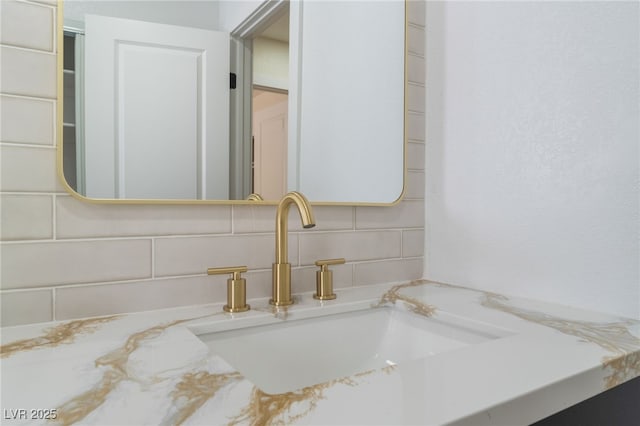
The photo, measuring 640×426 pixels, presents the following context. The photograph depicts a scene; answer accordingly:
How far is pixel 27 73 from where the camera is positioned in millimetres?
734

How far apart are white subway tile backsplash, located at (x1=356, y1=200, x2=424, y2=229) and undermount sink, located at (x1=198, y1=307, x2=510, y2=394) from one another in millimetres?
236

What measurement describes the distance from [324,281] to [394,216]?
31cm

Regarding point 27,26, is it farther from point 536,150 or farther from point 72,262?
point 536,150

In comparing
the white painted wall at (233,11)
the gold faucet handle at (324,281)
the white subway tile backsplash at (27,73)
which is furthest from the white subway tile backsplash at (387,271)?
the white subway tile backsplash at (27,73)

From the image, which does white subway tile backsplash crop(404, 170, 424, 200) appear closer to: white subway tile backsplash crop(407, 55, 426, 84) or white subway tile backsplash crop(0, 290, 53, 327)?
white subway tile backsplash crop(407, 55, 426, 84)

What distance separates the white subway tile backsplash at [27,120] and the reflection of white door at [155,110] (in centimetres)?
6

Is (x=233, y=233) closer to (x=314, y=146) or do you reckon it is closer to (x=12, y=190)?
(x=314, y=146)

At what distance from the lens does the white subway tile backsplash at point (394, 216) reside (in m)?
1.08

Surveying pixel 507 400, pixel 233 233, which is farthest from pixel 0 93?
pixel 507 400

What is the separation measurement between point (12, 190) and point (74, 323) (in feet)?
0.81

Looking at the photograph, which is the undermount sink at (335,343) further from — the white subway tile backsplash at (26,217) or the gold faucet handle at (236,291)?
the white subway tile backsplash at (26,217)

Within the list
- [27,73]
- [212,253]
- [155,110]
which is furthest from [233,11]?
[212,253]

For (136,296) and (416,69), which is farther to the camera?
(416,69)

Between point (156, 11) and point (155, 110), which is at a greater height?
point (156, 11)
